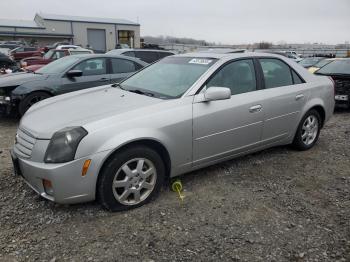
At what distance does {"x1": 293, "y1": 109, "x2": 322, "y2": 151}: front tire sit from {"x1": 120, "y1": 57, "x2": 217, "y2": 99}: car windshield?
1.85 meters

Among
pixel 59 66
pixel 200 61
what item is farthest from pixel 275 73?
pixel 59 66

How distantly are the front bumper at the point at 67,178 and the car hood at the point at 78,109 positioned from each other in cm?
32

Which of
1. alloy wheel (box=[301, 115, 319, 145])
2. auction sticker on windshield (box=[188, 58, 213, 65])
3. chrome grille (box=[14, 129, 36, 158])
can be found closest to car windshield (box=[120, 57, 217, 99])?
auction sticker on windshield (box=[188, 58, 213, 65])

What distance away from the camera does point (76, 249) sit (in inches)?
113

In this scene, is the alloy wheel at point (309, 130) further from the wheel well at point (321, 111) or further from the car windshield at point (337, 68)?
the car windshield at point (337, 68)

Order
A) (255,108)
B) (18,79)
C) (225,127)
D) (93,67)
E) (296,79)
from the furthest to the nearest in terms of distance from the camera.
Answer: (93,67), (18,79), (296,79), (255,108), (225,127)

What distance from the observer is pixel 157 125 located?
11.3 ft

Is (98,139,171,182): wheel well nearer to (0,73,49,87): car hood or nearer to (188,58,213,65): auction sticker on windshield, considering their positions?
(188,58,213,65): auction sticker on windshield

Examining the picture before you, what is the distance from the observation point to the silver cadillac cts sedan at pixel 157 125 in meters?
3.11

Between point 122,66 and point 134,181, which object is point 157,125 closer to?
point 134,181

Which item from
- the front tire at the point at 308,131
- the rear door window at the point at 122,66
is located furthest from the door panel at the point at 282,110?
the rear door window at the point at 122,66

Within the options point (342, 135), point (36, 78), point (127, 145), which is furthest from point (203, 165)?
point (36, 78)

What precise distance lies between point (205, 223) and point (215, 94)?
1.34m

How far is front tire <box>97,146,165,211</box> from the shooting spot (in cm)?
323
